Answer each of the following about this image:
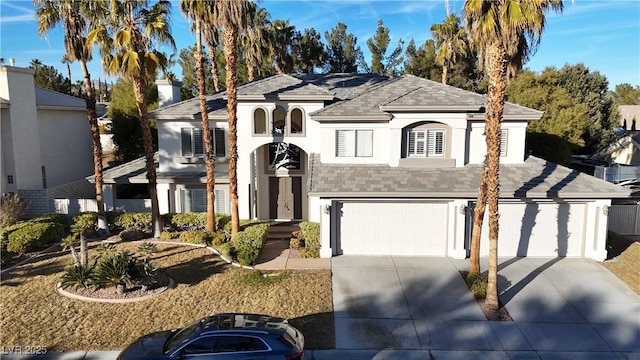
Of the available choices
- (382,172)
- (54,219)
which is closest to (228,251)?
(382,172)

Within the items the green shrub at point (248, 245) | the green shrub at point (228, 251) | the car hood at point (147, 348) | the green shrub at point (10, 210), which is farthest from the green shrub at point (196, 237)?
the car hood at point (147, 348)

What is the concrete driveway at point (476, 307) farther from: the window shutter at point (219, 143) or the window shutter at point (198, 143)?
the window shutter at point (198, 143)

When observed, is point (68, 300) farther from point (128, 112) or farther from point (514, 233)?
point (128, 112)

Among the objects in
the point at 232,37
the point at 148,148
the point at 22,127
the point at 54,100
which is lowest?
the point at 148,148

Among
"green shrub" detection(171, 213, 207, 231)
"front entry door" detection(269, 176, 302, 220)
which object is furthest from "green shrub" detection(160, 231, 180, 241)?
"front entry door" detection(269, 176, 302, 220)

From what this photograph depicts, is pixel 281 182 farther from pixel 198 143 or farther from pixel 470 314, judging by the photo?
pixel 470 314

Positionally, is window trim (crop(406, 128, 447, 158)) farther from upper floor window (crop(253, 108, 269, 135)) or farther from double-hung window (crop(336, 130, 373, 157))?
upper floor window (crop(253, 108, 269, 135))

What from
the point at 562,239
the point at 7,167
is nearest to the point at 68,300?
the point at 7,167
